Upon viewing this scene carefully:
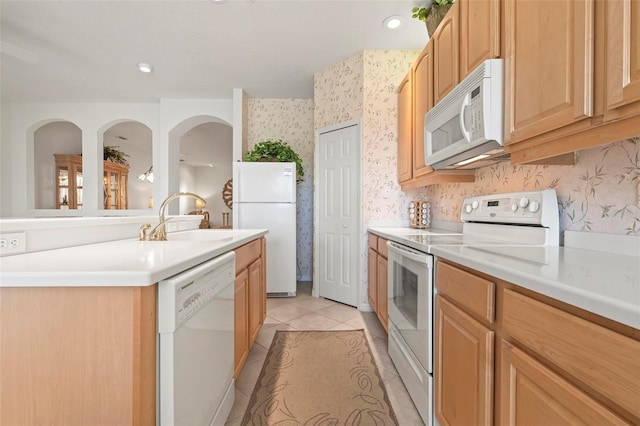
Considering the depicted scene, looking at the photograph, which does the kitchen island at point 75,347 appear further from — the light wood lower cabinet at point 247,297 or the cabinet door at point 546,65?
the cabinet door at point 546,65

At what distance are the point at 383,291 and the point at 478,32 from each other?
174 centimetres

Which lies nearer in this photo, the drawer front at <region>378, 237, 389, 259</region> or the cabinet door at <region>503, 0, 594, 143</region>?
the cabinet door at <region>503, 0, 594, 143</region>

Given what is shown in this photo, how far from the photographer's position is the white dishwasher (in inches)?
30.9

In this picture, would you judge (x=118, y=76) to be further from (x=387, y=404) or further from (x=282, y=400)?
(x=387, y=404)

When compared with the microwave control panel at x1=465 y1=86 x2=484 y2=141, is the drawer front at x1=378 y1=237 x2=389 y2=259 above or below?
below

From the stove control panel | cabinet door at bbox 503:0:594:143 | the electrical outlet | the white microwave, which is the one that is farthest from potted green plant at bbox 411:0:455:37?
the electrical outlet

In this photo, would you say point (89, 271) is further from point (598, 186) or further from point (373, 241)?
point (373, 241)

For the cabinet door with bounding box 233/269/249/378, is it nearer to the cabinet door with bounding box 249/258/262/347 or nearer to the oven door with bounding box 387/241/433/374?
the cabinet door with bounding box 249/258/262/347

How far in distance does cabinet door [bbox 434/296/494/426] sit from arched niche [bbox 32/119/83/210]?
5979mm

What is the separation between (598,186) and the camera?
1.12m

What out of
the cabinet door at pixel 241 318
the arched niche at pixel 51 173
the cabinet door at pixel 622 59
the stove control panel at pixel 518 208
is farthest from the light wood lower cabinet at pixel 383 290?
the arched niche at pixel 51 173

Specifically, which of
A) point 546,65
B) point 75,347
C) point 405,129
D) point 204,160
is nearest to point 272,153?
point 405,129

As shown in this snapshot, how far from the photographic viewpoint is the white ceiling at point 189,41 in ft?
7.52

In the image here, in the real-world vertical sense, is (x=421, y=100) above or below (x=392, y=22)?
below
